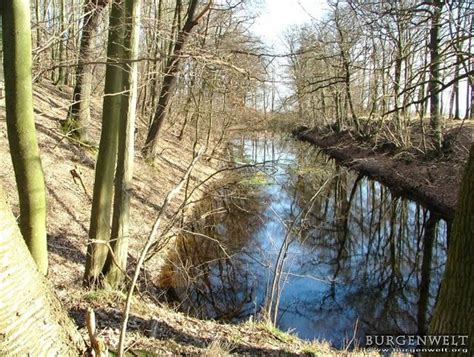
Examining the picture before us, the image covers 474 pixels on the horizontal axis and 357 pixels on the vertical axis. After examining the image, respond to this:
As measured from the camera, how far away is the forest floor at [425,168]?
15.7m

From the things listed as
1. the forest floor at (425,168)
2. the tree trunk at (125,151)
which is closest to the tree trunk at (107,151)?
the tree trunk at (125,151)

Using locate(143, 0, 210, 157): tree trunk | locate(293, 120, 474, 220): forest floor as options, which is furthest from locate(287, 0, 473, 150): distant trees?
locate(143, 0, 210, 157): tree trunk

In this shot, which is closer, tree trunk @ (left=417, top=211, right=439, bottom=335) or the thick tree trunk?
the thick tree trunk

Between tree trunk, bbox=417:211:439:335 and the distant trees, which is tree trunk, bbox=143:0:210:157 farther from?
tree trunk, bbox=417:211:439:335

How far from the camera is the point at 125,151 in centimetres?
680

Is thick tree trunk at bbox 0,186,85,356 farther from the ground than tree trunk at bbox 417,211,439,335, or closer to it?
farther from the ground

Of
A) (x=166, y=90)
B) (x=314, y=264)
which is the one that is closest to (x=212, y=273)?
(x=314, y=264)

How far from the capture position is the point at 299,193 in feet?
60.6

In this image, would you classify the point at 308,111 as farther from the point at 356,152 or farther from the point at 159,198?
the point at 159,198

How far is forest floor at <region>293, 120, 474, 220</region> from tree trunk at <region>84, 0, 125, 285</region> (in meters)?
9.30

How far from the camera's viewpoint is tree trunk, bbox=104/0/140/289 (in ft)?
21.4

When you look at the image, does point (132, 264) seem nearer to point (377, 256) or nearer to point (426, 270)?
point (377, 256)

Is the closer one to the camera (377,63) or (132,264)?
(132,264)

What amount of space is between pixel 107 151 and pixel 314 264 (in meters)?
6.88
